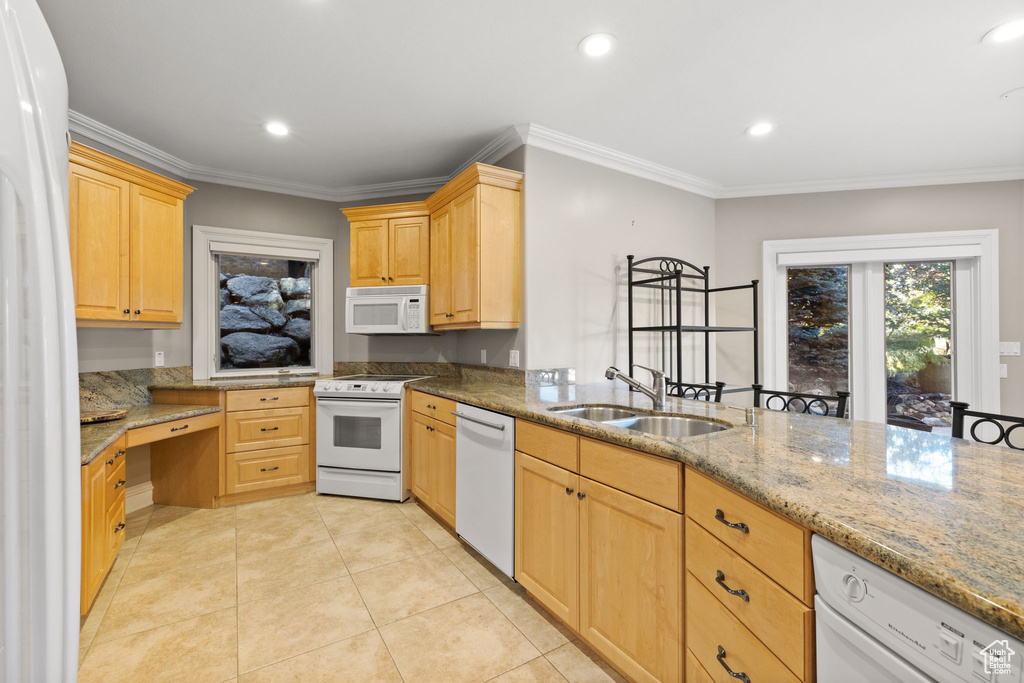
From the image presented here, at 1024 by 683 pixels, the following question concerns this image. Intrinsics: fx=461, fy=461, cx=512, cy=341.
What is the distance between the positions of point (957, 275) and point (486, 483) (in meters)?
3.98

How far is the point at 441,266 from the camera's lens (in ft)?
11.0

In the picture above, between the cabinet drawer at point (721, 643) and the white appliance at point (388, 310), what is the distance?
2.64 metres

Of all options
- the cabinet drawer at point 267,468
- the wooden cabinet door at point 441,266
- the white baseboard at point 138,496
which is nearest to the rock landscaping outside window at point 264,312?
the cabinet drawer at point 267,468

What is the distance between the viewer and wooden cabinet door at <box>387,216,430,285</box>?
355 cm

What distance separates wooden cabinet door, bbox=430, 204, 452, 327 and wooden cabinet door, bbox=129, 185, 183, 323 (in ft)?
5.54

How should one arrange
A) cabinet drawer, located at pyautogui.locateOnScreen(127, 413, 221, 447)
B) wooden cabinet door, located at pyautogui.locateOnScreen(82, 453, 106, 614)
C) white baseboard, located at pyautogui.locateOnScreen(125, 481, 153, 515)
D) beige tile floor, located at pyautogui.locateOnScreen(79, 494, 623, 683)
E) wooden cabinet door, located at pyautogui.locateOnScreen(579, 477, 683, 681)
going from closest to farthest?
wooden cabinet door, located at pyautogui.locateOnScreen(579, 477, 683, 681)
beige tile floor, located at pyautogui.locateOnScreen(79, 494, 623, 683)
wooden cabinet door, located at pyautogui.locateOnScreen(82, 453, 106, 614)
cabinet drawer, located at pyautogui.locateOnScreen(127, 413, 221, 447)
white baseboard, located at pyautogui.locateOnScreen(125, 481, 153, 515)

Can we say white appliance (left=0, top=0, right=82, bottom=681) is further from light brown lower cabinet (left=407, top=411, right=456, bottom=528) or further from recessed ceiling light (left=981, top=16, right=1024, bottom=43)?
recessed ceiling light (left=981, top=16, right=1024, bottom=43)

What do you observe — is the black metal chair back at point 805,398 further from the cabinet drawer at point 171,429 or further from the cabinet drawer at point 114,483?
the cabinet drawer at point 171,429

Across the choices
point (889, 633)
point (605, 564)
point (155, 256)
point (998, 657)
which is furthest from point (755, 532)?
point (155, 256)

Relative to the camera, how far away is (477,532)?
2.38 metres

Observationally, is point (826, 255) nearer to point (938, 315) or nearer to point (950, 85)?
point (938, 315)

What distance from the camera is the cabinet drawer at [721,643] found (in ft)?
3.34

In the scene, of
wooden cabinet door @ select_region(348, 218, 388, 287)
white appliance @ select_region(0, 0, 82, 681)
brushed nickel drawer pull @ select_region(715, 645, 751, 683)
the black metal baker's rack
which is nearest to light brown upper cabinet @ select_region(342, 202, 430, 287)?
wooden cabinet door @ select_region(348, 218, 388, 287)

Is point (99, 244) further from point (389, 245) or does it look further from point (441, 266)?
point (441, 266)
